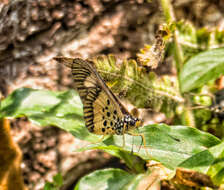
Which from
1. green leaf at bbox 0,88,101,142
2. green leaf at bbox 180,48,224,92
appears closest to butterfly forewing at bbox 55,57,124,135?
green leaf at bbox 0,88,101,142

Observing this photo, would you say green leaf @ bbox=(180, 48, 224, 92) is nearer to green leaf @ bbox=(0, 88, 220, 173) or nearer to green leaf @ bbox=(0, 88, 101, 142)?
green leaf @ bbox=(0, 88, 220, 173)

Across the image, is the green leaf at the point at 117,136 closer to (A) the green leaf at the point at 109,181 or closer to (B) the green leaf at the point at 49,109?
(B) the green leaf at the point at 49,109

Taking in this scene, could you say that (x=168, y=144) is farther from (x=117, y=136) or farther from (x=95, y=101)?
(x=95, y=101)

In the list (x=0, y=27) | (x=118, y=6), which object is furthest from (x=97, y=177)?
(x=118, y=6)

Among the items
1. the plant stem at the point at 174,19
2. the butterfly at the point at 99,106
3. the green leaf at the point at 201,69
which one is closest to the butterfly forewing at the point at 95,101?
the butterfly at the point at 99,106

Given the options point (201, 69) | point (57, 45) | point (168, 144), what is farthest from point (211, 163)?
point (57, 45)

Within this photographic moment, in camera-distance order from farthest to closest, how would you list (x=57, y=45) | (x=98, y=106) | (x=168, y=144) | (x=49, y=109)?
(x=57, y=45), (x=49, y=109), (x=98, y=106), (x=168, y=144)

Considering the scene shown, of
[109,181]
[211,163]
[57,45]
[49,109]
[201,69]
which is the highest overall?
[57,45]
